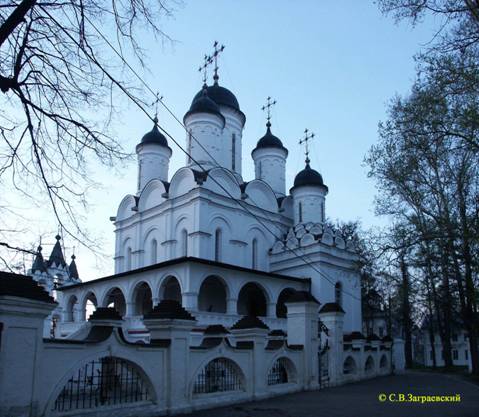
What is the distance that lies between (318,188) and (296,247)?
222 inches

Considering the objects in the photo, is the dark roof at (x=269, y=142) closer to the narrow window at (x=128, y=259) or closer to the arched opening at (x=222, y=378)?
the narrow window at (x=128, y=259)

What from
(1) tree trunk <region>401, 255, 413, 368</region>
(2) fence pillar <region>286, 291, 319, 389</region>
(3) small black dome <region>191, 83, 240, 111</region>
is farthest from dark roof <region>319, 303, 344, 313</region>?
(3) small black dome <region>191, 83, 240, 111</region>

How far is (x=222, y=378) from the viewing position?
1203 cm

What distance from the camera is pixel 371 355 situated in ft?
72.6

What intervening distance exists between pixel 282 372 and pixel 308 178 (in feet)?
67.1

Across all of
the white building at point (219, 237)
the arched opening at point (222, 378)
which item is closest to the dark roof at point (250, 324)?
the arched opening at point (222, 378)

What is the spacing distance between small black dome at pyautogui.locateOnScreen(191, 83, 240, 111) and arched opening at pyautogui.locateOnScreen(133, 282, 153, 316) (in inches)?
520

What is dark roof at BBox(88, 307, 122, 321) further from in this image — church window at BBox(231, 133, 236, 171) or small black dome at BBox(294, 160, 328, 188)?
small black dome at BBox(294, 160, 328, 188)

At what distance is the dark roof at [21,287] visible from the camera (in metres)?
6.93

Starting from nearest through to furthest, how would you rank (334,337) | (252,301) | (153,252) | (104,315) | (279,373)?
1. (104,315)
2. (279,373)
3. (334,337)
4. (252,301)
5. (153,252)

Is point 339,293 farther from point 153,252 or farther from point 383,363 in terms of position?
point 153,252

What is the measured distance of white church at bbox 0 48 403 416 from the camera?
911 centimetres

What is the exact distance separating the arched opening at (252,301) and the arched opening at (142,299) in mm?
5150

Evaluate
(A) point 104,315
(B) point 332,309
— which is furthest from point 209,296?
(A) point 104,315
